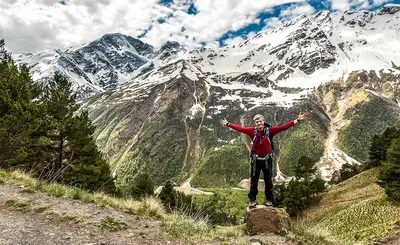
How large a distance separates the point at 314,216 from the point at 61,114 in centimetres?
3833

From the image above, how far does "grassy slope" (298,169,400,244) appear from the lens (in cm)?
2038

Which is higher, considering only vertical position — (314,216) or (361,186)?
(361,186)

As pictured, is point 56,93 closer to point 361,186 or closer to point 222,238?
point 222,238

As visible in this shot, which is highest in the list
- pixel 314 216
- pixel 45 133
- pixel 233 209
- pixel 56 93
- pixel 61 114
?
pixel 56 93

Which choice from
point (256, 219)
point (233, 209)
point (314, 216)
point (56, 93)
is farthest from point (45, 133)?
point (233, 209)

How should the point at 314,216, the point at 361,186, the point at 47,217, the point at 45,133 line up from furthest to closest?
the point at 361,186, the point at 314,216, the point at 45,133, the point at 47,217

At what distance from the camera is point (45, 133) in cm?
2875

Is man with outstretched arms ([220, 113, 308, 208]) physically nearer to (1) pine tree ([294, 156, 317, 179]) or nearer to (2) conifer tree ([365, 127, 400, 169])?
(2) conifer tree ([365, 127, 400, 169])

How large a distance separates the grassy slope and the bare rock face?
0.79 meters

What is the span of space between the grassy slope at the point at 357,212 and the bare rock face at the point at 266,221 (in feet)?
2.61

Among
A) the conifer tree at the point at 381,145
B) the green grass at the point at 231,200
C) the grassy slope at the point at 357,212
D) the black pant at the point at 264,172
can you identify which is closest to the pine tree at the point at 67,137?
the black pant at the point at 264,172

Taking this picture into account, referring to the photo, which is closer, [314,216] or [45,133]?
[45,133]

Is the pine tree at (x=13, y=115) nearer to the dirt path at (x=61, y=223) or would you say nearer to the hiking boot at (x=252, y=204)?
the dirt path at (x=61, y=223)

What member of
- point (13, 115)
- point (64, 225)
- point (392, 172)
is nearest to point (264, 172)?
point (64, 225)
